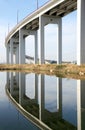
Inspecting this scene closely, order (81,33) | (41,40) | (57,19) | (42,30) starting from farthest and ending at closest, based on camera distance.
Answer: (57,19) < (42,30) < (41,40) < (81,33)

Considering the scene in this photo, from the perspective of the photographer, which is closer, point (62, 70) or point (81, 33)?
point (81, 33)

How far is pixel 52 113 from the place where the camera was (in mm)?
11820

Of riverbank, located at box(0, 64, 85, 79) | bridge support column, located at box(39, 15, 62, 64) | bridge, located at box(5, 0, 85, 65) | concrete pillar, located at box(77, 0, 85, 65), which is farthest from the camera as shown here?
bridge support column, located at box(39, 15, 62, 64)

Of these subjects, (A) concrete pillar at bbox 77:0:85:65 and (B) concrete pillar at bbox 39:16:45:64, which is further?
(B) concrete pillar at bbox 39:16:45:64

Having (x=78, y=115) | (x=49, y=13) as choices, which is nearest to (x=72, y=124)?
(x=78, y=115)

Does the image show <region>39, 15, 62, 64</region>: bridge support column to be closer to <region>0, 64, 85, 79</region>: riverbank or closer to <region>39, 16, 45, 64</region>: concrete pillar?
<region>39, 16, 45, 64</region>: concrete pillar

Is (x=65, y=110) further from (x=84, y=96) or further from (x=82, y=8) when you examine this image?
(x=82, y=8)

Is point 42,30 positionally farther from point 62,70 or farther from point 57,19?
point 62,70

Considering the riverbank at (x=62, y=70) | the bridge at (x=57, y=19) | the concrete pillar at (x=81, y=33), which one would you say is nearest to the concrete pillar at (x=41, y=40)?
the bridge at (x=57, y=19)

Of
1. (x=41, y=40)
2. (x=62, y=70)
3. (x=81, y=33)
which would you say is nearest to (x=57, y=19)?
(x=41, y=40)

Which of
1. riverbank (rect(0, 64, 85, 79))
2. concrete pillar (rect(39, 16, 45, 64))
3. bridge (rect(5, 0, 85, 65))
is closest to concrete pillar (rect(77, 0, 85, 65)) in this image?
bridge (rect(5, 0, 85, 65))

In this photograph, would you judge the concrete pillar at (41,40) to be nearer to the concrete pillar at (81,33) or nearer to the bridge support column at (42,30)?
the bridge support column at (42,30)

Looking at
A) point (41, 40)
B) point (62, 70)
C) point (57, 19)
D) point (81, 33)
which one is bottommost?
point (62, 70)

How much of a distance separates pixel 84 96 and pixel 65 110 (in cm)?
382
